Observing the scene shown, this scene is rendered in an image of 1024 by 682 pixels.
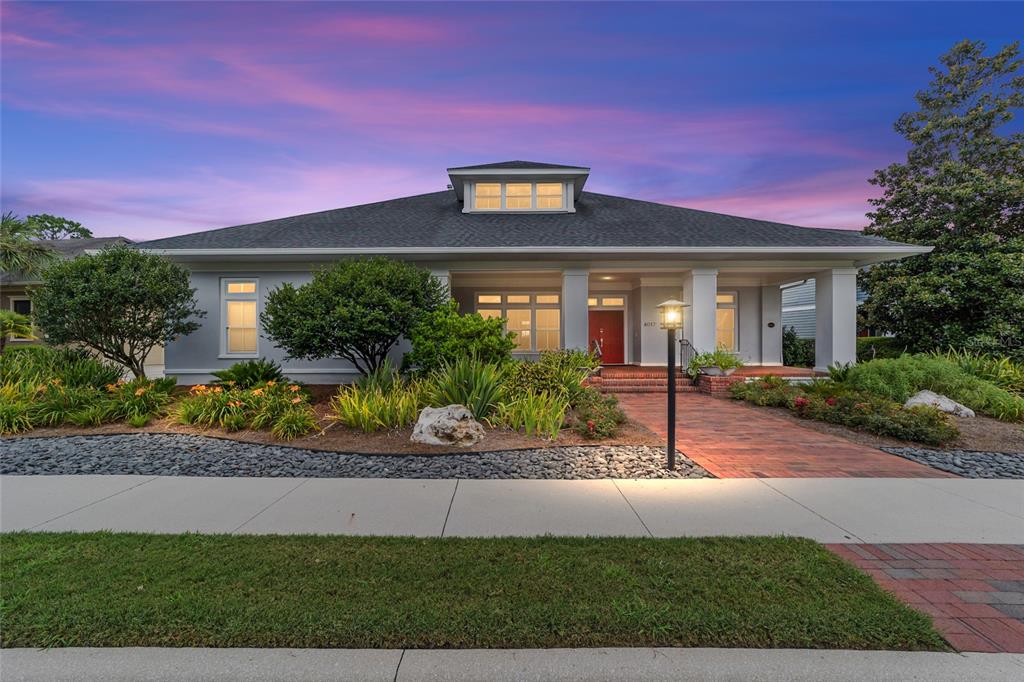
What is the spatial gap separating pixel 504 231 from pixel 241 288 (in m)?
7.94

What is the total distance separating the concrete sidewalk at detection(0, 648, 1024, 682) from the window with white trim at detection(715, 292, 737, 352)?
47.4ft

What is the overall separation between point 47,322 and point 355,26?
30.9ft

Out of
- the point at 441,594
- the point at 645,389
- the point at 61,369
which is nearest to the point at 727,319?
the point at 645,389

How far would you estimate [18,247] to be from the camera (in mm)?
13469

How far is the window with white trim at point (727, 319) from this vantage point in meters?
15.5

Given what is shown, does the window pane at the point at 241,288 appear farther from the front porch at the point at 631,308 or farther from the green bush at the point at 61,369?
the front porch at the point at 631,308

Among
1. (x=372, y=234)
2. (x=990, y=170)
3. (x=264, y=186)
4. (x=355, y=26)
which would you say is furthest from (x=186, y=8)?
(x=990, y=170)

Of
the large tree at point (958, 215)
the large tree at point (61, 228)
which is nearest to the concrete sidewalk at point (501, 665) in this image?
the large tree at point (958, 215)

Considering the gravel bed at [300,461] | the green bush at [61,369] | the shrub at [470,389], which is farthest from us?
the green bush at [61,369]

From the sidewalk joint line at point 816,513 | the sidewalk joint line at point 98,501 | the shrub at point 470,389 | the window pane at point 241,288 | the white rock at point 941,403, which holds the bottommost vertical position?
the sidewalk joint line at point 98,501

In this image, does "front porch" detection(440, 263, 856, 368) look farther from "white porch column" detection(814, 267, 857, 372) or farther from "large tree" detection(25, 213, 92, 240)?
"large tree" detection(25, 213, 92, 240)

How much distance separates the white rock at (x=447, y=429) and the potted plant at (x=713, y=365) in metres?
8.27

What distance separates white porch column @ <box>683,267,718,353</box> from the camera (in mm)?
12844

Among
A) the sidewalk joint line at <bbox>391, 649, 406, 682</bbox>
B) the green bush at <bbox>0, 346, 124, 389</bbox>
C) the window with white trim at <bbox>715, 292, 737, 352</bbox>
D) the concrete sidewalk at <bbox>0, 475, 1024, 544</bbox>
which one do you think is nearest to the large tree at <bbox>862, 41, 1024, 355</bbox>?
the window with white trim at <bbox>715, 292, 737, 352</bbox>
